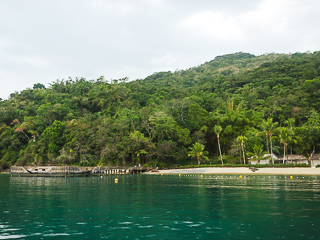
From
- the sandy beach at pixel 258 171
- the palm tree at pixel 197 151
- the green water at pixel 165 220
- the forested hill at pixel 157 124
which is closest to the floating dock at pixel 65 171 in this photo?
the forested hill at pixel 157 124

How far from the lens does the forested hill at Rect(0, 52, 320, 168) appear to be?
2384 inches

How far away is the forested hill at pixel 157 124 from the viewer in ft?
199

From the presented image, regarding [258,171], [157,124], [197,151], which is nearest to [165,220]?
[258,171]

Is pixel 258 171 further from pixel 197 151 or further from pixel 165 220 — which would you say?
pixel 165 220

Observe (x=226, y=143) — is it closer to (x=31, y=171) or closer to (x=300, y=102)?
(x=300, y=102)

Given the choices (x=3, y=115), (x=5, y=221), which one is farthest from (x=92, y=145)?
(x=5, y=221)

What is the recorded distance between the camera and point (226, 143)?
64562 millimetres

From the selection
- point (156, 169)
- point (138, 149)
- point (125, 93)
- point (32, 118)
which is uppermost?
point (125, 93)

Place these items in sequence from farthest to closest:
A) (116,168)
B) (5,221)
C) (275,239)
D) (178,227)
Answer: (116,168) → (5,221) → (178,227) → (275,239)

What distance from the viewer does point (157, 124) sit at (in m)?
63.7

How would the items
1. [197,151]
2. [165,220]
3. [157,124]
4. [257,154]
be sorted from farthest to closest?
[157,124] < [197,151] < [257,154] < [165,220]

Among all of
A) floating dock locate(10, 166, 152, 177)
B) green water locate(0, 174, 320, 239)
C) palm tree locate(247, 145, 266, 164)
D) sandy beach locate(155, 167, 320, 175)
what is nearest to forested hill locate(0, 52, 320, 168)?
palm tree locate(247, 145, 266, 164)

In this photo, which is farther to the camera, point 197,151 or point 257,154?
point 197,151

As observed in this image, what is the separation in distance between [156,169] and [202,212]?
Answer: 4603 cm
